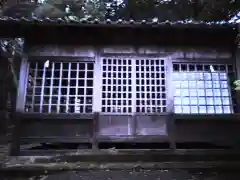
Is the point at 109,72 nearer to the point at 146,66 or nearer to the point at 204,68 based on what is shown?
the point at 146,66

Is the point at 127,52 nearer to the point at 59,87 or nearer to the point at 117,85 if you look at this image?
the point at 117,85

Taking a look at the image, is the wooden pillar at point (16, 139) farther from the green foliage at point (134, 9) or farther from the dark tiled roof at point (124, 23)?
the green foliage at point (134, 9)

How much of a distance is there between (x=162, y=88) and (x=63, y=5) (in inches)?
321

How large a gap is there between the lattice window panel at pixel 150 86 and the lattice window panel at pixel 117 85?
26 cm

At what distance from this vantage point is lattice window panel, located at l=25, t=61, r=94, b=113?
7816 millimetres

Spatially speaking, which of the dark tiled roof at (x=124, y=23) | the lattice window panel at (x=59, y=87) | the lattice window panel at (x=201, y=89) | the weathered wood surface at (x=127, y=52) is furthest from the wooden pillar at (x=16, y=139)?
the lattice window panel at (x=201, y=89)

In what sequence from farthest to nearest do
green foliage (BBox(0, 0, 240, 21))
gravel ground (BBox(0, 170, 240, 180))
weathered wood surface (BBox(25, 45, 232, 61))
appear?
green foliage (BBox(0, 0, 240, 21)), weathered wood surface (BBox(25, 45, 232, 61)), gravel ground (BBox(0, 170, 240, 180))

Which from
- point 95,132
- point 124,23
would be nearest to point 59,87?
point 95,132

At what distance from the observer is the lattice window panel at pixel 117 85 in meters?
7.84

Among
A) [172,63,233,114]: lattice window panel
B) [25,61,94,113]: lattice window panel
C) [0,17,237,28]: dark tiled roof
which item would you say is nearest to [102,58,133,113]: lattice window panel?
[25,61,94,113]: lattice window panel

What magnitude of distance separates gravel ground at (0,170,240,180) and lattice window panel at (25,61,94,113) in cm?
180

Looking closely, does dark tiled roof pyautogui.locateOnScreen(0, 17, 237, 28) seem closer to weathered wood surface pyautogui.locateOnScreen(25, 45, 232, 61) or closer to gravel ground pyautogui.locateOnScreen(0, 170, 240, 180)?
weathered wood surface pyautogui.locateOnScreen(25, 45, 232, 61)

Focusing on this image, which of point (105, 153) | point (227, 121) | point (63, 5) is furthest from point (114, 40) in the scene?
point (63, 5)

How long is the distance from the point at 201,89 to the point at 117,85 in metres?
2.44
